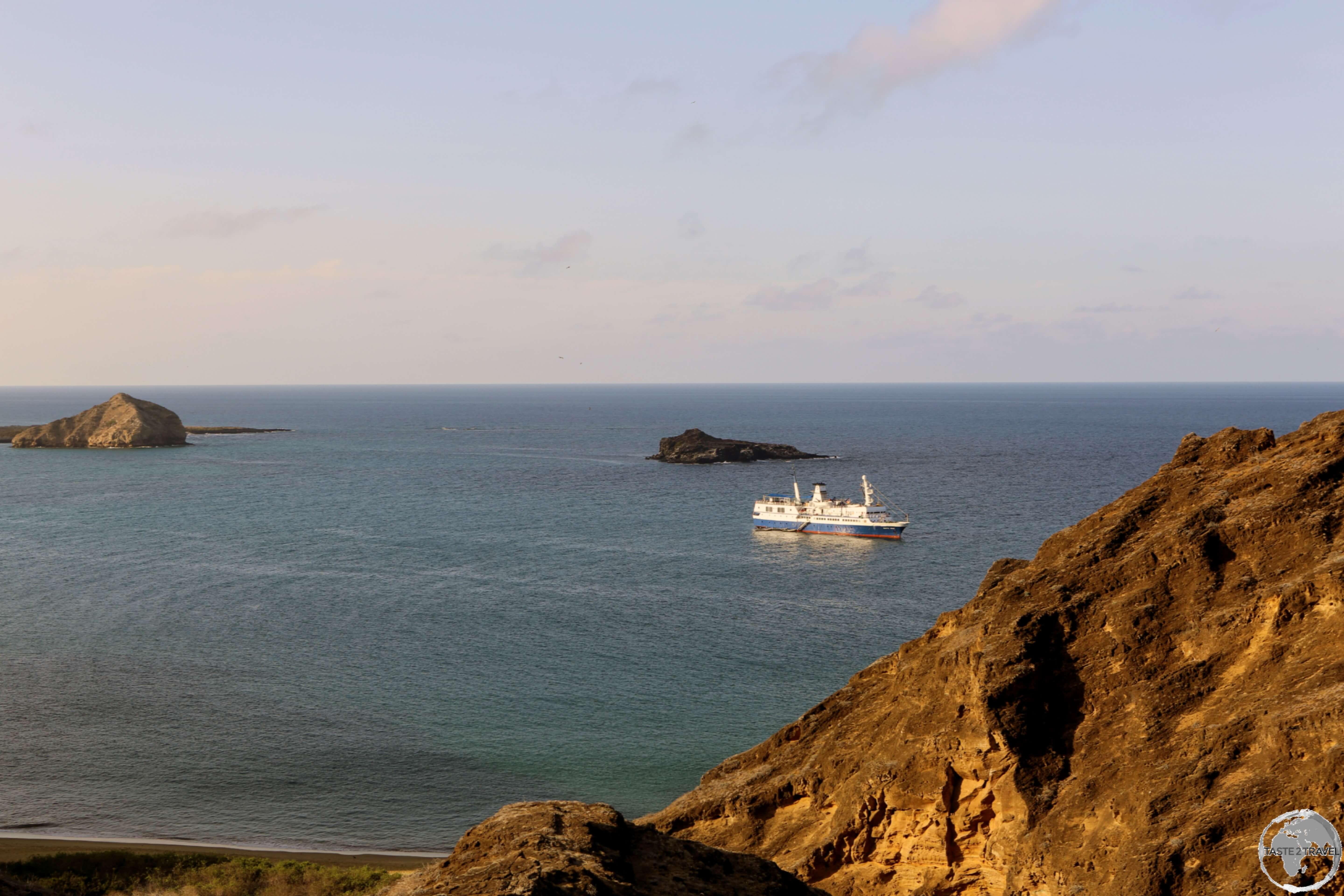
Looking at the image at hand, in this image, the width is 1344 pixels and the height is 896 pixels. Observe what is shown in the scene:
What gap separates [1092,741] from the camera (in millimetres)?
18594

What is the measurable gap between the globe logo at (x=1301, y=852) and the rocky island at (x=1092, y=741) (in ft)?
0.23

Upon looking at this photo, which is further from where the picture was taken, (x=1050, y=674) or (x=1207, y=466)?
(x=1207, y=466)

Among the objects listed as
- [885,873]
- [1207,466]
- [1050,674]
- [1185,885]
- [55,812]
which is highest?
[1207,466]

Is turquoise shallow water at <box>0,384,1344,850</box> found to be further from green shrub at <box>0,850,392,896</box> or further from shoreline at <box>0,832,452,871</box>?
green shrub at <box>0,850,392,896</box>

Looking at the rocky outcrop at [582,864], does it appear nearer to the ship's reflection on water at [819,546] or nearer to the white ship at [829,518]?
the ship's reflection on water at [819,546]

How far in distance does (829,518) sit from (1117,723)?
9530cm

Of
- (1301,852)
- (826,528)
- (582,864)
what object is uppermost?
(1301,852)

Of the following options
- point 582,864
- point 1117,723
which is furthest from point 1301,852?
point 582,864

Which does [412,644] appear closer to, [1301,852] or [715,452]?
[1301,852]

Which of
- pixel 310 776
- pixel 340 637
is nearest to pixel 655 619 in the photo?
pixel 340 637

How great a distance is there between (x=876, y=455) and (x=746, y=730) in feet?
503

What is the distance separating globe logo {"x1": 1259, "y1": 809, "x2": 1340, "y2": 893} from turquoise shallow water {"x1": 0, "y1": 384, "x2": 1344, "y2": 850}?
1160 inches

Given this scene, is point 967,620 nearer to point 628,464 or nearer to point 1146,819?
point 1146,819

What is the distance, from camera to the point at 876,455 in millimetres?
197375
